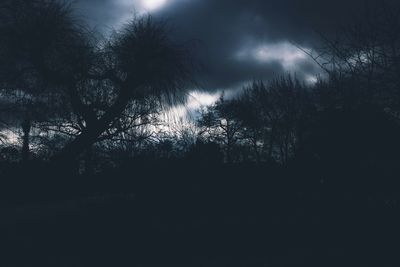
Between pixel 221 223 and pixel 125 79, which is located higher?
pixel 125 79

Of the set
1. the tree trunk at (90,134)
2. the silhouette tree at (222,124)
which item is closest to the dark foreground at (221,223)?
the tree trunk at (90,134)

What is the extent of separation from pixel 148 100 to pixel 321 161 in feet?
25.3

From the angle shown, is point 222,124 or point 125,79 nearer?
point 125,79

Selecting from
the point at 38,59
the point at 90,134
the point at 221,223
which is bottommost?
the point at 221,223

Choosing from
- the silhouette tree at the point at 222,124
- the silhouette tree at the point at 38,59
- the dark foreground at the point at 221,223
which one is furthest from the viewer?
the silhouette tree at the point at 222,124

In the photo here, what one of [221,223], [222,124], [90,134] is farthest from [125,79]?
[222,124]

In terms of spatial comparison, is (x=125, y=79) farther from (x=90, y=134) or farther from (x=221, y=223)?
(x=221, y=223)

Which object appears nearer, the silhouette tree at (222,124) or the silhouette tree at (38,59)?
the silhouette tree at (38,59)

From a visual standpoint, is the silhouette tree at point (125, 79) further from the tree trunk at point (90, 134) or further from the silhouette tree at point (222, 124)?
the silhouette tree at point (222, 124)

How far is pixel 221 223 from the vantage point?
895cm

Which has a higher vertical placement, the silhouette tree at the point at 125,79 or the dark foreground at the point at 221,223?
the silhouette tree at the point at 125,79

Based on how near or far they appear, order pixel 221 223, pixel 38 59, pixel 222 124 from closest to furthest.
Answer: pixel 221 223 → pixel 38 59 → pixel 222 124

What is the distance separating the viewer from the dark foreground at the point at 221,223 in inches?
282

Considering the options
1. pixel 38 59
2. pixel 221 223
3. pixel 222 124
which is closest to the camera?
pixel 221 223
